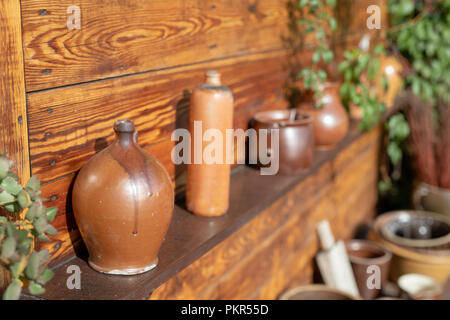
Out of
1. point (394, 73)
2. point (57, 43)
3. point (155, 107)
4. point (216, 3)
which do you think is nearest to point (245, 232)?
point (155, 107)

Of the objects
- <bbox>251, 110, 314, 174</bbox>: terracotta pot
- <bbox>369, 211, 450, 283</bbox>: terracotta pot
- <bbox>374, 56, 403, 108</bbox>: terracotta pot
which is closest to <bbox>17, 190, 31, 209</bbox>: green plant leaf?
<bbox>251, 110, 314, 174</bbox>: terracotta pot

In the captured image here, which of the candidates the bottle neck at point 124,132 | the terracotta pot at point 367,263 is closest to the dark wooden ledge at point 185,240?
the bottle neck at point 124,132

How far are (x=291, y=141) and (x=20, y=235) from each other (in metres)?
1.20

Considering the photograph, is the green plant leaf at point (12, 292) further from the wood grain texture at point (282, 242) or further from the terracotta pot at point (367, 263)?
the terracotta pot at point (367, 263)

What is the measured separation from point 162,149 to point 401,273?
181cm

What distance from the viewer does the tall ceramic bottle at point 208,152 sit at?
147cm

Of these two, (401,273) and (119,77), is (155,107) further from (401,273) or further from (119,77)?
(401,273)

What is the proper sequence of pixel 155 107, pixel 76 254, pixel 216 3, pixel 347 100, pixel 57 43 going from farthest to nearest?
pixel 347 100 → pixel 216 3 → pixel 155 107 → pixel 76 254 → pixel 57 43

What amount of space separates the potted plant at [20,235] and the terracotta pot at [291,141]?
1073 millimetres

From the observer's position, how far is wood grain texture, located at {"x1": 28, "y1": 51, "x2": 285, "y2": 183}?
3.73 ft

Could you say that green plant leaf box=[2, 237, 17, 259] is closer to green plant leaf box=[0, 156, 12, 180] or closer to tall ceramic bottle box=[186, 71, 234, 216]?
green plant leaf box=[0, 156, 12, 180]

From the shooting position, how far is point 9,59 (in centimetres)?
102

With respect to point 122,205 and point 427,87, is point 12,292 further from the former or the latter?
point 427,87

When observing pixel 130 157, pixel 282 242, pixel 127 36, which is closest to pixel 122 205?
pixel 130 157
